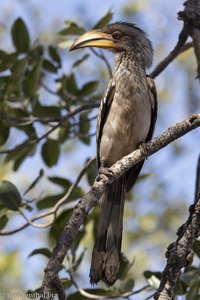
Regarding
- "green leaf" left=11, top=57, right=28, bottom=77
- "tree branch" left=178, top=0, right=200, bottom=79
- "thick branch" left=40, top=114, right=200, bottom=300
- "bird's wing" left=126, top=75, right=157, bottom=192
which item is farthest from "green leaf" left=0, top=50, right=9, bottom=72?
"thick branch" left=40, top=114, right=200, bottom=300

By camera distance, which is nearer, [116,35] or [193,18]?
[193,18]

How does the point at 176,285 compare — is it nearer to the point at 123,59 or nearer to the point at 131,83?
the point at 131,83

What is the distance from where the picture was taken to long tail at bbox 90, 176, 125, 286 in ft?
13.2

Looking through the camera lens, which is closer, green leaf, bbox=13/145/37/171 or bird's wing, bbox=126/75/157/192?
bird's wing, bbox=126/75/157/192

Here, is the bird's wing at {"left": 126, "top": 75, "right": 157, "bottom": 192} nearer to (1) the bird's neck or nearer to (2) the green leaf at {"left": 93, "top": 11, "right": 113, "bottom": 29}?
(1) the bird's neck

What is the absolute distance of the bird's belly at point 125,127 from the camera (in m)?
4.64

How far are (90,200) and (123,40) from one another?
2.33 m

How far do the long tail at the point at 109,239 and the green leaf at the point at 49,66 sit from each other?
3.73ft

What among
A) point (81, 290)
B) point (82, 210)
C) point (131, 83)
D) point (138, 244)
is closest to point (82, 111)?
point (131, 83)

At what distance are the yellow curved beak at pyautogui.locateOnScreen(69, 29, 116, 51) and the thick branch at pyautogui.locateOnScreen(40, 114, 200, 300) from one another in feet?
4.78

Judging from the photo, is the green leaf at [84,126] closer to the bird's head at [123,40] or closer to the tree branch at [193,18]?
the bird's head at [123,40]

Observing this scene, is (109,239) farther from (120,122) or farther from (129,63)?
(129,63)

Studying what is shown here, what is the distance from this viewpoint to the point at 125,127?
468 cm

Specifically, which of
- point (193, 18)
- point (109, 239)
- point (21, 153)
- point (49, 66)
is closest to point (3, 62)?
point (49, 66)
